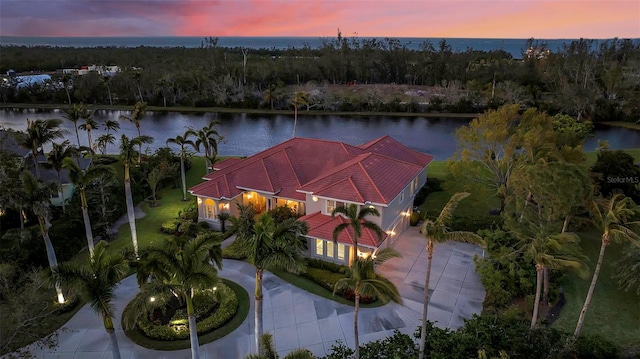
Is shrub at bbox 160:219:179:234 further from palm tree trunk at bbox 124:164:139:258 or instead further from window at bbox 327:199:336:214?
window at bbox 327:199:336:214

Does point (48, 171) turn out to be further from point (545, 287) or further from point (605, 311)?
point (605, 311)

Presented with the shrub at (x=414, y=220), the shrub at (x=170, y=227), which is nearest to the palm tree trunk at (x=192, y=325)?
the shrub at (x=170, y=227)

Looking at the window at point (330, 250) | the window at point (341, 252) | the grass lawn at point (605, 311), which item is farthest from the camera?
the window at point (330, 250)

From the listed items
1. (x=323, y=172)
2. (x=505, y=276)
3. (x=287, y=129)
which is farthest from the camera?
(x=287, y=129)

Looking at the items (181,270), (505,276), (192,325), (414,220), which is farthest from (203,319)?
(414,220)

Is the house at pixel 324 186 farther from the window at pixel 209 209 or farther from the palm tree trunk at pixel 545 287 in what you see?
the palm tree trunk at pixel 545 287

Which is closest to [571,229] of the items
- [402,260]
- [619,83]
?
[402,260]
